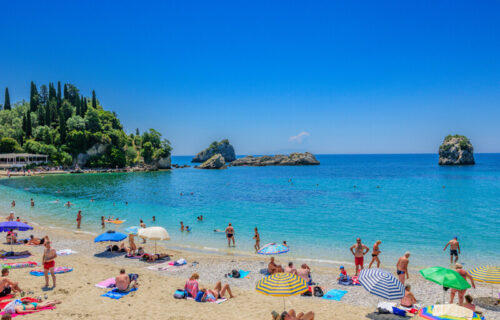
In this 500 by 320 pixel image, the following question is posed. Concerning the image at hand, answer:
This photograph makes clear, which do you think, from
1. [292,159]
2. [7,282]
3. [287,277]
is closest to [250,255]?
[287,277]

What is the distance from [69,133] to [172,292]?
93.3 metres

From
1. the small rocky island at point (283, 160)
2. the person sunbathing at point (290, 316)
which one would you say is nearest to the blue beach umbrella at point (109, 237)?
the person sunbathing at point (290, 316)

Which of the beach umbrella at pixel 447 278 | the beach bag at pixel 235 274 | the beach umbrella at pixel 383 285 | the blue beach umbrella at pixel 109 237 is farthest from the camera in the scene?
the blue beach umbrella at pixel 109 237

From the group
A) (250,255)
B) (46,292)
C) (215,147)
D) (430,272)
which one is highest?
(215,147)

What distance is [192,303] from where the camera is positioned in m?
10.4

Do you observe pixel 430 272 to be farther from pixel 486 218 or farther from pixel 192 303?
pixel 486 218

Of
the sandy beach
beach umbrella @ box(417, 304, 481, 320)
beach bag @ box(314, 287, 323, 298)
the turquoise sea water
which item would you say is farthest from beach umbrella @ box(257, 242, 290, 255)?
beach umbrella @ box(417, 304, 481, 320)

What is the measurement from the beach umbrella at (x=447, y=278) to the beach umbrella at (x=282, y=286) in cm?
439

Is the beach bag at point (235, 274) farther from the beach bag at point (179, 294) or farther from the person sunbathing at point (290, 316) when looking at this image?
the person sunbathing at point (290, 316)

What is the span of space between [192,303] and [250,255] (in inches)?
323

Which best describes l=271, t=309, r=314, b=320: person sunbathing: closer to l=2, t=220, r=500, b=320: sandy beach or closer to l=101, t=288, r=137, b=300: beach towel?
l=2, t=220, r=500, b=320: sandy beach

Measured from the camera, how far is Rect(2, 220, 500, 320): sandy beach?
31.0ft

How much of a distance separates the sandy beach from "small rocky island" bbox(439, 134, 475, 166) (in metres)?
115

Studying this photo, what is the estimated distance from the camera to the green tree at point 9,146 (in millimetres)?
79938
